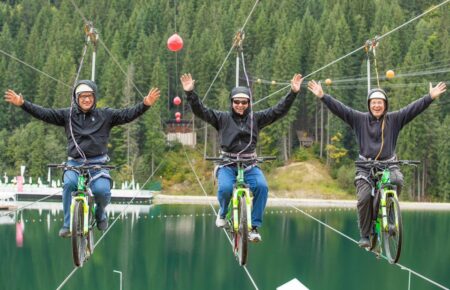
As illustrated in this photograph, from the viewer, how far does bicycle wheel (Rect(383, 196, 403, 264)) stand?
8.37 m

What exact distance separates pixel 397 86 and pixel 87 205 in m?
57.9

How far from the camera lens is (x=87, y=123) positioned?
879 cm

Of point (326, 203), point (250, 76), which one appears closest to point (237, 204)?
point (326, 203)

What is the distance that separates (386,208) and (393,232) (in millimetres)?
331

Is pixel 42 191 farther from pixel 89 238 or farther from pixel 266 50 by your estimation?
pixel 89 238

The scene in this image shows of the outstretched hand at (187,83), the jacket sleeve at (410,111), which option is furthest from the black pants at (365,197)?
the outstretched hand at (187,83)

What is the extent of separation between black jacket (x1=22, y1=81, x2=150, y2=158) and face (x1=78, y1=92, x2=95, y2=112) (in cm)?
10

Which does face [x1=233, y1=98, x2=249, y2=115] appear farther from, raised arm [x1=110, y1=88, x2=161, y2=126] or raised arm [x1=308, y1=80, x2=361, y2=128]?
raised arm [x1=110, y1=88, x2=161, y2=126]

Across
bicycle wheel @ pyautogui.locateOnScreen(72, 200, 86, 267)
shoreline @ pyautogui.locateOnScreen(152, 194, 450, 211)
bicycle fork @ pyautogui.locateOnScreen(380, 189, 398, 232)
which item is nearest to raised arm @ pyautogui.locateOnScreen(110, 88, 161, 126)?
bicycle wheel @ pyautogui.locateOnScreen(72, 200, 86, 267)

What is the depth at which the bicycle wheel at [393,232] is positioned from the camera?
8.37 metres

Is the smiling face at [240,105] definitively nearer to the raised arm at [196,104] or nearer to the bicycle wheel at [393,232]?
the raised arm at [196,104]

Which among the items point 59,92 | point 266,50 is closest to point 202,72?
point 266,50

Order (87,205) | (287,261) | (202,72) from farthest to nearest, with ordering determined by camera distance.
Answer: (202,72) → (287,261) → (87,205)

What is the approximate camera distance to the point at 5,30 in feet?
290
